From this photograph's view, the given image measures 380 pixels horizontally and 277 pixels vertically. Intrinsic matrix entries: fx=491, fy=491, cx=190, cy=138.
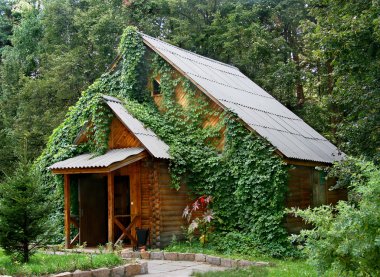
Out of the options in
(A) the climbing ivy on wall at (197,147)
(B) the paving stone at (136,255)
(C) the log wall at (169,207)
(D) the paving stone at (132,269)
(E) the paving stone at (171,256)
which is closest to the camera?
(D) the paving stone at (132,269)

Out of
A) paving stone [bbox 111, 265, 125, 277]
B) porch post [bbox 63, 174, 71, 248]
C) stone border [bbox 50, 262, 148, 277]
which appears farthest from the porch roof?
paving stone [bbox 111, 265, 125, 277]

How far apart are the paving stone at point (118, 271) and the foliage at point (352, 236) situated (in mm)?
4602

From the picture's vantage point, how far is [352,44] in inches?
517

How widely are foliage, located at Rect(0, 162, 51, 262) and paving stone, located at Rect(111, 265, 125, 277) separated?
1744mm

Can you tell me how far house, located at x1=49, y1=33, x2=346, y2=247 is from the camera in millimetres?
14195

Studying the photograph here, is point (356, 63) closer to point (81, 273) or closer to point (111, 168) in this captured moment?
point (111, 168)

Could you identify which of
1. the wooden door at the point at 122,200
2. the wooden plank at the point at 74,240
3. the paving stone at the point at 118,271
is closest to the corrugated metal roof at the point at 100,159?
the wooden door at the point at 122,200

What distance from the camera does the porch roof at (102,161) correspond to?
1346 cm

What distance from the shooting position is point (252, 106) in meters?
17.5

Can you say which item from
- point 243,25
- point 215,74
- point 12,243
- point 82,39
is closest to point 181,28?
point 243,25

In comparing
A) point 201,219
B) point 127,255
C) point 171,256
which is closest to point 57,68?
point 201,219

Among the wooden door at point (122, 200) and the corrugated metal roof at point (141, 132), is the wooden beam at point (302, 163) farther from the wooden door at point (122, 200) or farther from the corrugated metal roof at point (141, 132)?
the wooden door at point (122, 200)

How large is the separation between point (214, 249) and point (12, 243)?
587 cm

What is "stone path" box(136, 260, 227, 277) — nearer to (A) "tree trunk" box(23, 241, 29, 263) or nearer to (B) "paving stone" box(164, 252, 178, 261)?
(B) "paving stone" box(164, 252, 178, 261)
